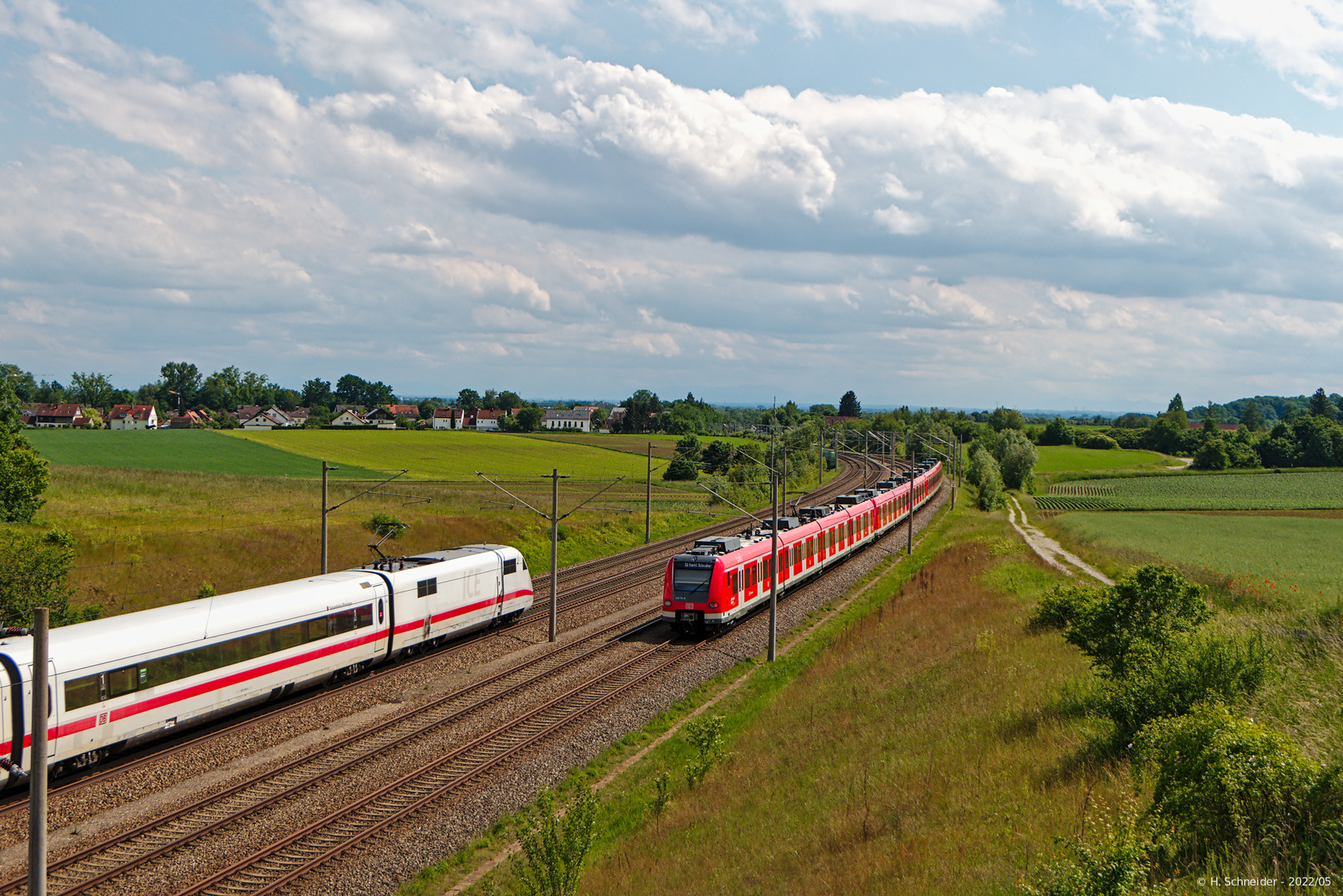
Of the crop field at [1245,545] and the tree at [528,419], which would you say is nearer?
the crop field at [1245,545]

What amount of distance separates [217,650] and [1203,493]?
10322cm

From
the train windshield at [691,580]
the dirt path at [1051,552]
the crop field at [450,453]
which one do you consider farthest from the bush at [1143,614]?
the crop field at [450,453]

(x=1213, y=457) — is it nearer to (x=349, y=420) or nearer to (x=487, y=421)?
(x=487, y=421)

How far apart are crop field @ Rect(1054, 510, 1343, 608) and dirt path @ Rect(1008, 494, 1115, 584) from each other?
2.12m

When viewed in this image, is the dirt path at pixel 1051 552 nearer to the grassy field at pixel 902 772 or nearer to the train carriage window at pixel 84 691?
the grassy field at pixel 902 772

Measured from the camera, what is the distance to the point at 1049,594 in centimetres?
2544

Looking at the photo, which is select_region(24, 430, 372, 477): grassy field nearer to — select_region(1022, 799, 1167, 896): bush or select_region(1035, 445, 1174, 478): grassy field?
select_region(1022, 799, 1167, 896): bush

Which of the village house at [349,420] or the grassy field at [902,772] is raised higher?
the village house at [349,420]

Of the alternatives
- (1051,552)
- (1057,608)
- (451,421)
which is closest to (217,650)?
(1057,608)

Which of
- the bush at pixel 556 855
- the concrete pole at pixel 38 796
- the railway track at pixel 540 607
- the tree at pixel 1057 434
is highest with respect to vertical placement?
the tree at pixel 1057 434

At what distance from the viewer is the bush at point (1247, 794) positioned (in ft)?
26.8

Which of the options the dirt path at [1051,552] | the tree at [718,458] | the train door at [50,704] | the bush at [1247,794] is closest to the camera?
the bush at [1247,794]

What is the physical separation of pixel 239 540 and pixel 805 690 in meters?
29.3

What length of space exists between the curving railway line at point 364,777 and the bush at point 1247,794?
13080 millimetres
